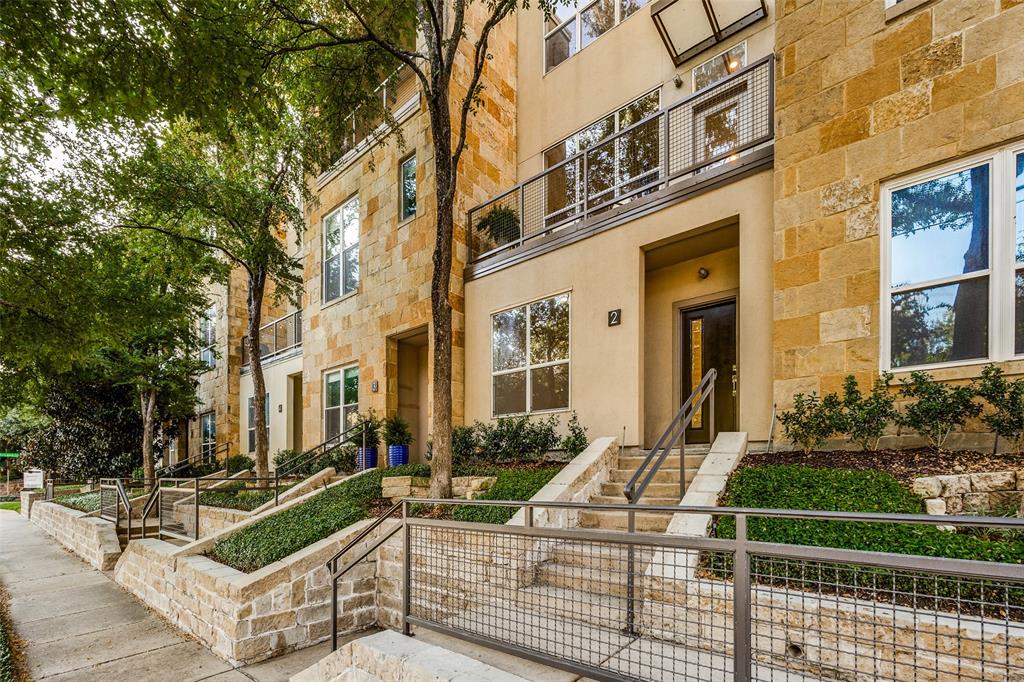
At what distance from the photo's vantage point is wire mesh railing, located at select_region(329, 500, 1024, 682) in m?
2.20

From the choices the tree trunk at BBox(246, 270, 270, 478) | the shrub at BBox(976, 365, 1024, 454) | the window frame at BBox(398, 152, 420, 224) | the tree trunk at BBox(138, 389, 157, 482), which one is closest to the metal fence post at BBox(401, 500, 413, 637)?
the shrub at BBox(976, 365, 1024, 454)

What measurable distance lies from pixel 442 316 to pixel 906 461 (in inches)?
195

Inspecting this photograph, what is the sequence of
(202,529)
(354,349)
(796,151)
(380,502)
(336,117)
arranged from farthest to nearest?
(354,349)
(202,529)
(336,117)
(380,502)
(796,151)

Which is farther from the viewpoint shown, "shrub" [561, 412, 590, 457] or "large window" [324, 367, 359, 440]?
"large window" [324, 367, 359, 440]

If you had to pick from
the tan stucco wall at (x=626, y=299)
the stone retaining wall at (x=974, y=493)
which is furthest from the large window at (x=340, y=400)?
the stone retaining wall at (x=974, y=493)

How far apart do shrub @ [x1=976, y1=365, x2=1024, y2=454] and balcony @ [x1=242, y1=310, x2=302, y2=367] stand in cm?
1388

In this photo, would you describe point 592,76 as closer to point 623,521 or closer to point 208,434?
point 623,521

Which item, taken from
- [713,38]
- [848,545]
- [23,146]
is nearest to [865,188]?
[848,545]

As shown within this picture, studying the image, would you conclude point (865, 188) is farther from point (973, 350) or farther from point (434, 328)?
point (434, 328)

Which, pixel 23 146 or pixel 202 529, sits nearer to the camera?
pixel 23 146

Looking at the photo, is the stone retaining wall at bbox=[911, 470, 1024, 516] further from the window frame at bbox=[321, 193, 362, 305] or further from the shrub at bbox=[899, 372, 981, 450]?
the window frame at bbox=[321, 193, 362, 305]

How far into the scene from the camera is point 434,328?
656 centimetres

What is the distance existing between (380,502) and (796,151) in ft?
21.8

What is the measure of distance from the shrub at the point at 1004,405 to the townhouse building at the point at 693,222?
302 millimetres
